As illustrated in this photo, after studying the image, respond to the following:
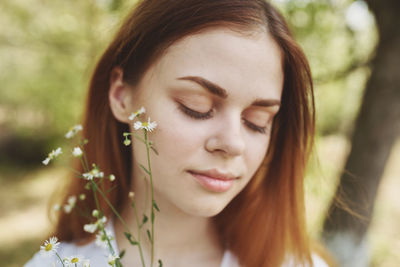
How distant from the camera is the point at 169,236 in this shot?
1773 mm

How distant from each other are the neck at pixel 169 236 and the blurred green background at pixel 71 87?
64cm

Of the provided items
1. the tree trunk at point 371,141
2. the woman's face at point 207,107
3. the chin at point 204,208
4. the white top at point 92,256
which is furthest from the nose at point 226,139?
the tree trunk at point 371,141

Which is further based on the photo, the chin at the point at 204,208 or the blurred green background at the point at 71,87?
the blurred green background at the point at 71,87

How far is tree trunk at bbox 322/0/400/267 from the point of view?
2.54 meters

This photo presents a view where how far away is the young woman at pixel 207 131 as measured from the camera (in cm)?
137

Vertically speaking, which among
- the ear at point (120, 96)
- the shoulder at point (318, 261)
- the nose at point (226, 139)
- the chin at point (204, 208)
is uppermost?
the ear at point (120, 96)

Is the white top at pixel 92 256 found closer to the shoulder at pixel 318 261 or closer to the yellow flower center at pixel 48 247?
the shoulder at pixel 318 261

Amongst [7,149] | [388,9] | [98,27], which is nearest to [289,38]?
[388,9]

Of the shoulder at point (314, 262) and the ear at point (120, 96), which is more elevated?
the ear at point (120, 96)

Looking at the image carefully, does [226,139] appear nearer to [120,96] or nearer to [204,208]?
[204,208]

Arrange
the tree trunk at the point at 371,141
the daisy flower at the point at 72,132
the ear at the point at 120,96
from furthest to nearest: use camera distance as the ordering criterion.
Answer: the tree trunk at the point at 371,141 < the ear at the point at 120,96 < the daisy flower at the point at 72,132

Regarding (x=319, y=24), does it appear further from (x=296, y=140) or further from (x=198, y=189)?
(x=198, y=189)

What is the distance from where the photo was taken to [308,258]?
1827 millimetres

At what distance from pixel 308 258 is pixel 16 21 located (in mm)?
4377
